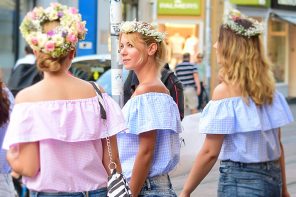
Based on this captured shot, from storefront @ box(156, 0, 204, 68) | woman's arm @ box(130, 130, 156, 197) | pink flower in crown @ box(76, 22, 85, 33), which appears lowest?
storefront @ box(156, 0, 204, 68)

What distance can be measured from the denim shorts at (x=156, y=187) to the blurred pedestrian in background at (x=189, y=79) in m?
14.2

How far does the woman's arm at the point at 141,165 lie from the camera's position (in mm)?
4598

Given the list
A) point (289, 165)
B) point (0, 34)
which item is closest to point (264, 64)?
point (289, 165)

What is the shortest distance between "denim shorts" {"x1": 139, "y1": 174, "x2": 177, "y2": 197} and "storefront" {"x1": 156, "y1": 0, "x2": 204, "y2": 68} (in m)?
19.8

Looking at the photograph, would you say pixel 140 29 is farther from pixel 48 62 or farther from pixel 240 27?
pixel 48 62

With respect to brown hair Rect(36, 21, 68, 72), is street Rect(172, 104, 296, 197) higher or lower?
lower

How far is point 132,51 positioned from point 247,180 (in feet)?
3.27

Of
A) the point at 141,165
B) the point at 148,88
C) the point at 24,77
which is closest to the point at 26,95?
the point at 141,165

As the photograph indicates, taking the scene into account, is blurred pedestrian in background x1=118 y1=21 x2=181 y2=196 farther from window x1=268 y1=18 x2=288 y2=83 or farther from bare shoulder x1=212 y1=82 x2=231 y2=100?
window x1=268 y1=18 x2=288 y2=83

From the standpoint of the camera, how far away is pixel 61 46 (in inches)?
153

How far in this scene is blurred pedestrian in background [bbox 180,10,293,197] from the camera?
448 cm

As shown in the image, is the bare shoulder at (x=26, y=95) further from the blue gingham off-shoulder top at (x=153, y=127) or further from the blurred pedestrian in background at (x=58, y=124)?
the blue gingham off-shoulder top at (x=153, y=127)

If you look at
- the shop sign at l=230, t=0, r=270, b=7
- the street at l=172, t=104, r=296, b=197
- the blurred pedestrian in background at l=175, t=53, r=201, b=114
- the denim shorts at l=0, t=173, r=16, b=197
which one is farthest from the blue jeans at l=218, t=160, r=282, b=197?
the shop sign at l=230, t=0, r=270, b=7

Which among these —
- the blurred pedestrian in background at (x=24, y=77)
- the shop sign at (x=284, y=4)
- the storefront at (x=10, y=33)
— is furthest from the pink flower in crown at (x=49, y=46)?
the shop sign at (x=284, y=4)
